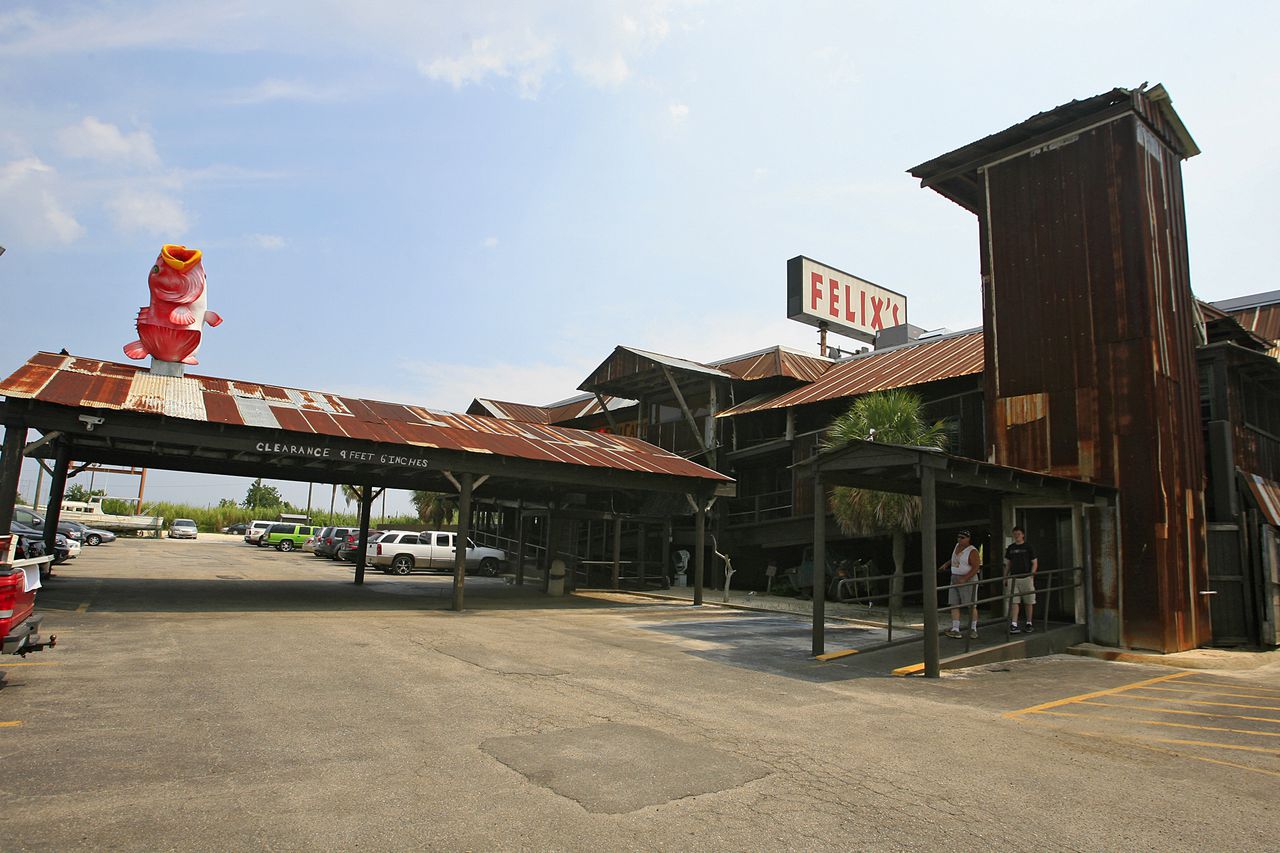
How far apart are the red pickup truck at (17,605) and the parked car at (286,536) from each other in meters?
40.5

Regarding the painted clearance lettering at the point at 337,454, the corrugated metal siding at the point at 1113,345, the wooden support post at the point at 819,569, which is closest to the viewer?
the wooden support post at the point at 819,569

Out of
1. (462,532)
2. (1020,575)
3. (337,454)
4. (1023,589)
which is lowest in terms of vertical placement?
(1023,589)

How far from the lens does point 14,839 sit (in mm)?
3748

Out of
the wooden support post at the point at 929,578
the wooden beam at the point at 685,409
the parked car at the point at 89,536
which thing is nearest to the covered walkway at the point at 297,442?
the wooden beam at the point at 685,409

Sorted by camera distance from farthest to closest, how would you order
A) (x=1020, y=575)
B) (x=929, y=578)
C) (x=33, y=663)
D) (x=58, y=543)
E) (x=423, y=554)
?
(x=423, y=554) < (x=58, y=543) < (x=1020, y=575) < (x=929, y=578) < (x=33, y=663)

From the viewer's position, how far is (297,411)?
15.9 metres

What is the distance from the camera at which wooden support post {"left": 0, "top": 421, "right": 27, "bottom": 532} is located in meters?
12.2

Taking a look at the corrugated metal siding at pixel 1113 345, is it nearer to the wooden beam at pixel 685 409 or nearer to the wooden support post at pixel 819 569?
the wooden support post at pixel 819 569

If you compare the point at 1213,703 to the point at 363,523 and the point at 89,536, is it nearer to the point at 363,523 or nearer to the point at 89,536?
the point at 363,523

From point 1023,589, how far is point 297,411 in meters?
14.0

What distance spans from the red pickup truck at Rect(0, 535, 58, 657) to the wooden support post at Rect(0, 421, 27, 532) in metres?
6.46

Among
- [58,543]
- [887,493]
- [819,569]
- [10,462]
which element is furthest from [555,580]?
[58,543]

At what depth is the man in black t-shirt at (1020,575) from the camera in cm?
1199

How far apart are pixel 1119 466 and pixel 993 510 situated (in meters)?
2.20
